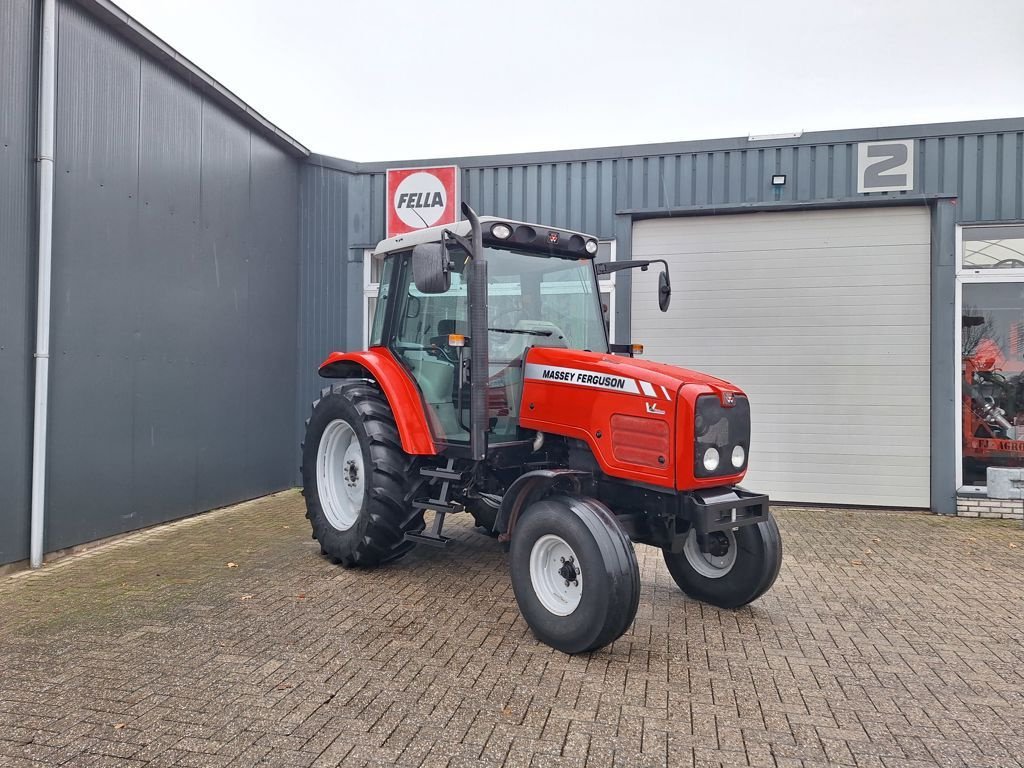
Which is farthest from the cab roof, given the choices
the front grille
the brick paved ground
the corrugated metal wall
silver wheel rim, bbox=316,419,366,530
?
the corrugated metal wall

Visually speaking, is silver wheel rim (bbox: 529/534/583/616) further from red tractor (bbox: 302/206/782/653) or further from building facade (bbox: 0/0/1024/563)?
building facade (bbox: 0/0/1024/563)

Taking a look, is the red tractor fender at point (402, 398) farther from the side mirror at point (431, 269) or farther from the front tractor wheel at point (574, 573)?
the side mirror at point (431, 269)

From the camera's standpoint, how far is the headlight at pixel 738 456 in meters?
4.24

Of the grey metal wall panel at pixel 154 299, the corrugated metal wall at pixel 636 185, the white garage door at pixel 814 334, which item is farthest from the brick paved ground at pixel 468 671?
the corrugated metal wall at pixel 636 185

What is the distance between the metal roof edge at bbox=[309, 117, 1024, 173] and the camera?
26.1 feet

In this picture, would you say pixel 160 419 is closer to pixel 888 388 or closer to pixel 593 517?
pixel 593 517

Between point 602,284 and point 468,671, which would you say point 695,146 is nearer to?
point 602,284

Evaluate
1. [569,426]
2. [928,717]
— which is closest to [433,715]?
[569,426]

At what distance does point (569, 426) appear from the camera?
444 centimetres

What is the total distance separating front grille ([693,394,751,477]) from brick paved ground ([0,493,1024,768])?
1.00 m

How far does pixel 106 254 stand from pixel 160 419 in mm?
1560

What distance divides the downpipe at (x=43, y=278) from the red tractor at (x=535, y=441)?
191 centimetres

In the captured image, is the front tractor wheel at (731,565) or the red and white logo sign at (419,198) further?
the red and white logo sign at (419,198)

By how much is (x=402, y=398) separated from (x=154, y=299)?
2965 mm
